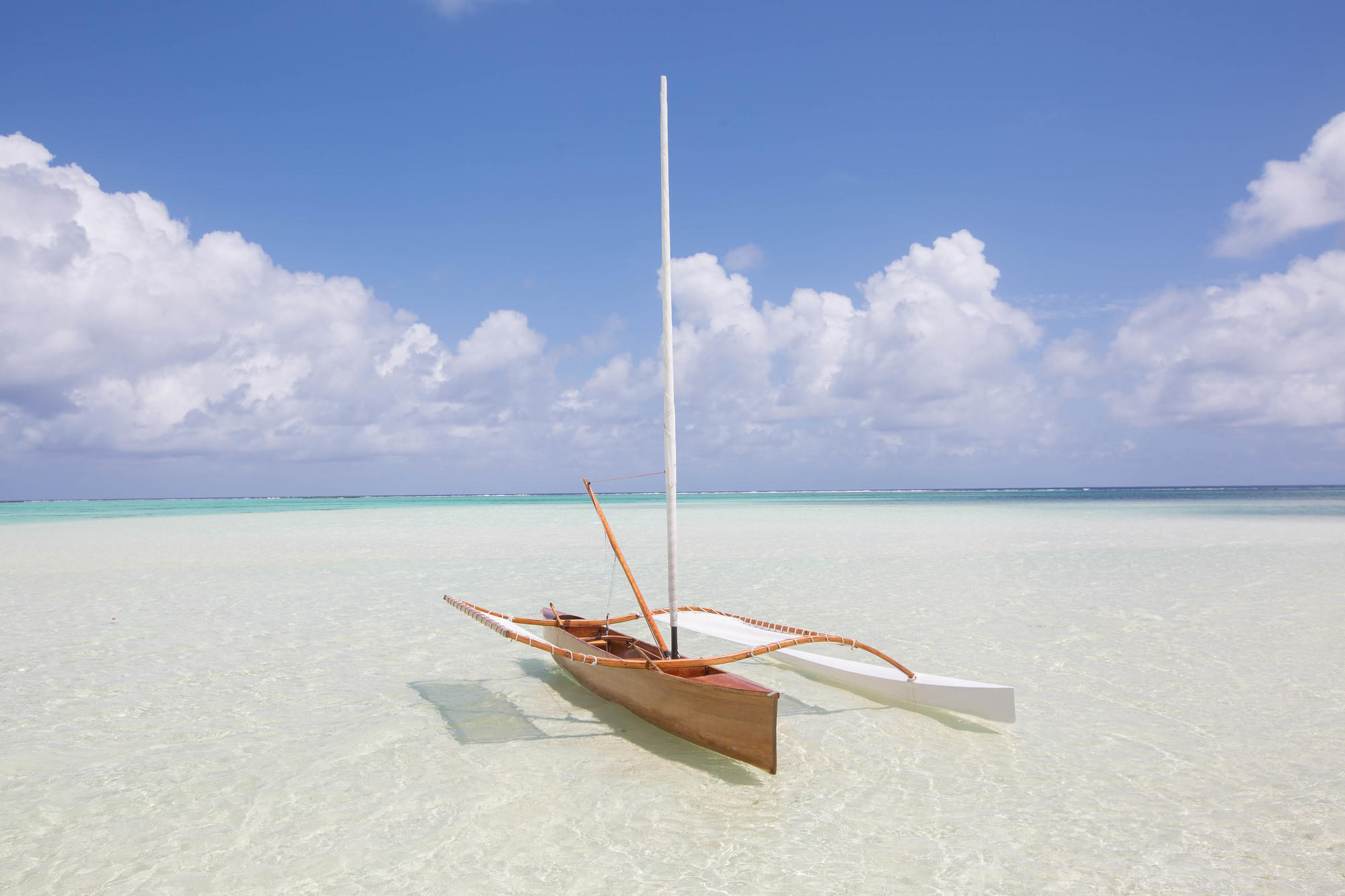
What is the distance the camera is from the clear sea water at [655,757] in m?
4.97

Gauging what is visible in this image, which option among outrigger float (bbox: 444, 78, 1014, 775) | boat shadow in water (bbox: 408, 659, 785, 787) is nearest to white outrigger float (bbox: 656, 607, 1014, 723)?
outrigger float (bbox: 444, 78, 1014, 775)

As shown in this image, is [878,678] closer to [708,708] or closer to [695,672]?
[695,672]

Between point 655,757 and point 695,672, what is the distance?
86 cm

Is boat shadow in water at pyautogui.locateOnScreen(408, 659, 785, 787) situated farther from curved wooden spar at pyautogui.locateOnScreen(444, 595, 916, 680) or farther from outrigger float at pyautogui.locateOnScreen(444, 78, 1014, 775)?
curved wooden spar at pyautogui.locateOnScreen(444, 595, 916, 680)

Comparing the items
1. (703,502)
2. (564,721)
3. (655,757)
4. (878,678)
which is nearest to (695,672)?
(655,757)

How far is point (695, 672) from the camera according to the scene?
719 cm

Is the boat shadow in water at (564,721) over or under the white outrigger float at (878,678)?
under

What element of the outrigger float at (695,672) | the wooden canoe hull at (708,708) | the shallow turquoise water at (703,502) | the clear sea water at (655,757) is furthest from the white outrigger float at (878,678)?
the shallow turquoise water at (703,502)

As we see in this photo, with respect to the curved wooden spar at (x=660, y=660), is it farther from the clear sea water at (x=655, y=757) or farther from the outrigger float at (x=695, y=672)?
the clear sea water at (x=655, y=757)

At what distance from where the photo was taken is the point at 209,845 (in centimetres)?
528

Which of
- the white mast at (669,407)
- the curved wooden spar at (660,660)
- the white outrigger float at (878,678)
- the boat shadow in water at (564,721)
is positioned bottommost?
the boat shadow in water at (564,721)

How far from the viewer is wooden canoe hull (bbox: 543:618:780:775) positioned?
6.08 metres

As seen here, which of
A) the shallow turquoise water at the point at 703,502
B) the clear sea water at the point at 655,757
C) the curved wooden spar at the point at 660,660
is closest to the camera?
the clear sea water at the point at 655,757

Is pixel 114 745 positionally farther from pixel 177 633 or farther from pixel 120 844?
pixel 177 633
